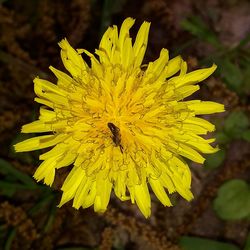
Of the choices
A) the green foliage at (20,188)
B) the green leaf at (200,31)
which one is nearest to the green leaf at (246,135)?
the green leaf at (200,31)

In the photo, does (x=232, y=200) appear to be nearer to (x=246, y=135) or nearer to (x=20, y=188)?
(x=246, y=135)

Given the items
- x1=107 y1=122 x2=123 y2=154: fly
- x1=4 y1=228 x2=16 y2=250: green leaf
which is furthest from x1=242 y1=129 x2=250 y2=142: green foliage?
x1=4 y1=228 x2=16 y2=250: green leaf

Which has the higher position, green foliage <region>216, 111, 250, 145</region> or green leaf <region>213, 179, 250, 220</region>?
green foliage <region>216, 111, 250, 145</region>

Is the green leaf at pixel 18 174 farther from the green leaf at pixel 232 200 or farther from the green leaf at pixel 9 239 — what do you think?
the green leaf at pixel 232 200

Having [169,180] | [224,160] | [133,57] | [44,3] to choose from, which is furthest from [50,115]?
[224,160]

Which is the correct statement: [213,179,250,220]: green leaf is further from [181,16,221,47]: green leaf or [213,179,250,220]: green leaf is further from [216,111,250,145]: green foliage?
[181,16,221,47]: green leaf

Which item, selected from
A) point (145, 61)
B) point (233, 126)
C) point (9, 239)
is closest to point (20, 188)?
point (9, 239)

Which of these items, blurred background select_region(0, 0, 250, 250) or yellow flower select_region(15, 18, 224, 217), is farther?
blurred background select_region(0, 0, 250, 250)
